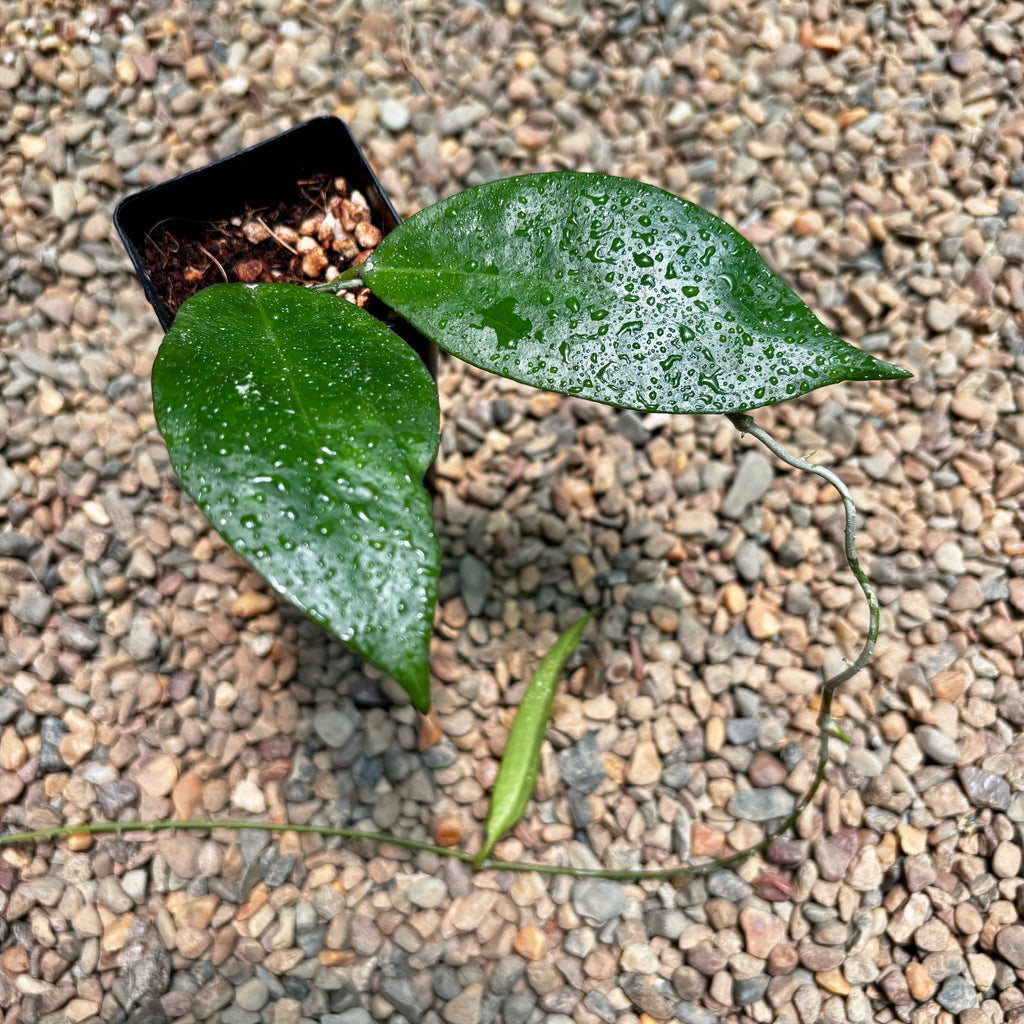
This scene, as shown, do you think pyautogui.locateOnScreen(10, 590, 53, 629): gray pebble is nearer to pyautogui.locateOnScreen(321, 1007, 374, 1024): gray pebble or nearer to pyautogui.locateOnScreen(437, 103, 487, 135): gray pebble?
pyautogui.locateOnScreen(321, 1007, 374, 1024): gray pebble

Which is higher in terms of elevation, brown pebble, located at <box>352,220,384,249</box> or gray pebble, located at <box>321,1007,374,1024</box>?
brown pebble, located at <box>352,220,384,249</box>

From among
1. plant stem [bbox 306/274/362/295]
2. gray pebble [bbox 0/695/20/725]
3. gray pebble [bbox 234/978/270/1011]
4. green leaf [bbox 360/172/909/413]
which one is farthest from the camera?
gray pebble [bbox 0/695/20/725]

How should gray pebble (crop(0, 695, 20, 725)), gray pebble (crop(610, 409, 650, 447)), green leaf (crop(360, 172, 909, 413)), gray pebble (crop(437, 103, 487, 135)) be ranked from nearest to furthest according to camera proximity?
green leaf (crop(360, 172, 909, 413)) → gray pebble (crop(0, 695, 20, 725)) → gray pebble (crop(610, 409, 650, 447)) → gray pebble (crop(437, 103, 487, 135))

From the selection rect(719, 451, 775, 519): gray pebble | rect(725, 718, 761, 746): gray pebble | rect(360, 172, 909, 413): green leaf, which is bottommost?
rect(725, 718, 761, 746): gray pebble

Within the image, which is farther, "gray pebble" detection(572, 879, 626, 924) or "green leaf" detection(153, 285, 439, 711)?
"gray pebble" detection(572, 879, 626, 924)

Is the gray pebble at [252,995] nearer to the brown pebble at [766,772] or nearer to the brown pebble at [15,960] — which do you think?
the brown pebble at [15,960]

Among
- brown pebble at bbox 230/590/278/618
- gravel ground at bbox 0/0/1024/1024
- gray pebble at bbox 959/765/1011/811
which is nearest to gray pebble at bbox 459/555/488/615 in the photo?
gravel ground at bbox 0/0/1024/1024

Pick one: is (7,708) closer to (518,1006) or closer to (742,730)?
(518,1006)
